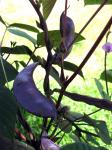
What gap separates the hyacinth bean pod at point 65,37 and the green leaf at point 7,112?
79mm

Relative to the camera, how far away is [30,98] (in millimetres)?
545

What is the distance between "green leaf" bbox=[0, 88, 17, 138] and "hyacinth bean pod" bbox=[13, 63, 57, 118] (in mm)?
69

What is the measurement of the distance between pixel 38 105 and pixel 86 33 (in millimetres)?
3718

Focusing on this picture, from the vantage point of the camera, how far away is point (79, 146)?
592 millimetres

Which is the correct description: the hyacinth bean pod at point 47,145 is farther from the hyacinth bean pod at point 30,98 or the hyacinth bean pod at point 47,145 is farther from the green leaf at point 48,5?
the green leaf at point 48,5

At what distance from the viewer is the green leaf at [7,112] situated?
24.5 inches

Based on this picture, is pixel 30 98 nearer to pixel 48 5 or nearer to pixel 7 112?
pixel 7 112

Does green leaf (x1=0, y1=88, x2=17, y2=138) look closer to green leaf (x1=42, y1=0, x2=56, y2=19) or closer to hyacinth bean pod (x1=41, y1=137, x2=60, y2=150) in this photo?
hyacinth bean pod (x1=41, y1=137, x2=60, y2=150)

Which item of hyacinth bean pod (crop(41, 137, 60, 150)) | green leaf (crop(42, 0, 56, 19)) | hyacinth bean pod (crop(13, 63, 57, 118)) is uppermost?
green leaf (crop(42, 0, 56, 19))

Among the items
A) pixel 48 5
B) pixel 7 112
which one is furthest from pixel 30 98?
pixel 48 5

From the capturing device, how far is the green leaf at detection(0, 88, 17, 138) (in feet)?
2.04

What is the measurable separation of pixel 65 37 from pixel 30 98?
13cm

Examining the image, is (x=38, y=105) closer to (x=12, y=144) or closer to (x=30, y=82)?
(x=30, y=82)

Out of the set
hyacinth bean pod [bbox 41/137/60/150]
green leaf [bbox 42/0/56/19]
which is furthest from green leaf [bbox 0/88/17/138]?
green leaf [bbox 42/0/56/19]
